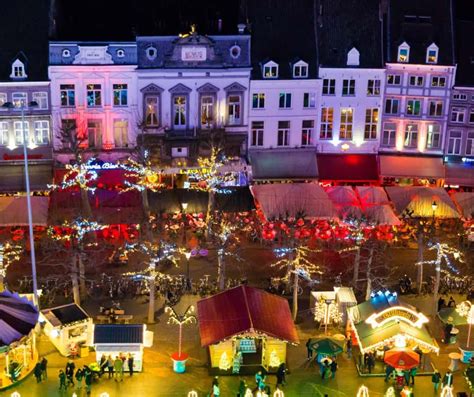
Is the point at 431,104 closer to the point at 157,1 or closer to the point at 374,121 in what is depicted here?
the point at 374,121

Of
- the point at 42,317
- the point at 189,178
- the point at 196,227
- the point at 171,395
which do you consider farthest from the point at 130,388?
the point at 189,178

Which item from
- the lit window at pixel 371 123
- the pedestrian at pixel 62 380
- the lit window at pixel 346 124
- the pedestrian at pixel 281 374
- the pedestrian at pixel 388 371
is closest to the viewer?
the pedestrian at pixel 62 380

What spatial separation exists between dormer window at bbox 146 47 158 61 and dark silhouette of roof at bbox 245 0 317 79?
7.71 meters

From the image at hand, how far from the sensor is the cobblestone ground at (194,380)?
42.5m

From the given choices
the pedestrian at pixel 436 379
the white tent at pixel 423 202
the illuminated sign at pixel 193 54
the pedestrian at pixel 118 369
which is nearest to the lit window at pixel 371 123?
the white tent at pixel 423 202

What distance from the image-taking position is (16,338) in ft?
138

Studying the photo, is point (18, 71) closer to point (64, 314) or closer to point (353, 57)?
point (64, 314)

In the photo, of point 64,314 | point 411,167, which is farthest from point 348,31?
point 64,314

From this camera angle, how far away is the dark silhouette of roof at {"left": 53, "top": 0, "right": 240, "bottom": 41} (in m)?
63.2

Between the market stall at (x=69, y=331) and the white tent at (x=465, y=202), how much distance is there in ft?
96.9

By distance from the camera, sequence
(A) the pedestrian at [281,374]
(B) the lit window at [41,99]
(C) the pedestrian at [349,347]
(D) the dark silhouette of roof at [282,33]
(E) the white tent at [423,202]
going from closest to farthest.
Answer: (A) the pedestrian at [281,374], (C) the pedestrian at [349,347], (E) the white tent at [423,202], (B) the lit window at [41,99], (D) the dark silhouette of roof at [282,33]

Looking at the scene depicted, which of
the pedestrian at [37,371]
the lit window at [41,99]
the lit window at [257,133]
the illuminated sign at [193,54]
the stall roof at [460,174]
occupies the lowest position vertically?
the pedestrian at [37,371]

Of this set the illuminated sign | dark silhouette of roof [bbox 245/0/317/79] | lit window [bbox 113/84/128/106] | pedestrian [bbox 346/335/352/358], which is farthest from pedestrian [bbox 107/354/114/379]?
dark silhouette of roof [bbox 245/0/317/79]

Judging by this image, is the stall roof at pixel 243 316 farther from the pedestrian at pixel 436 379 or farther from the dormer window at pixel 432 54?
the dormer window at pixel 432 54
